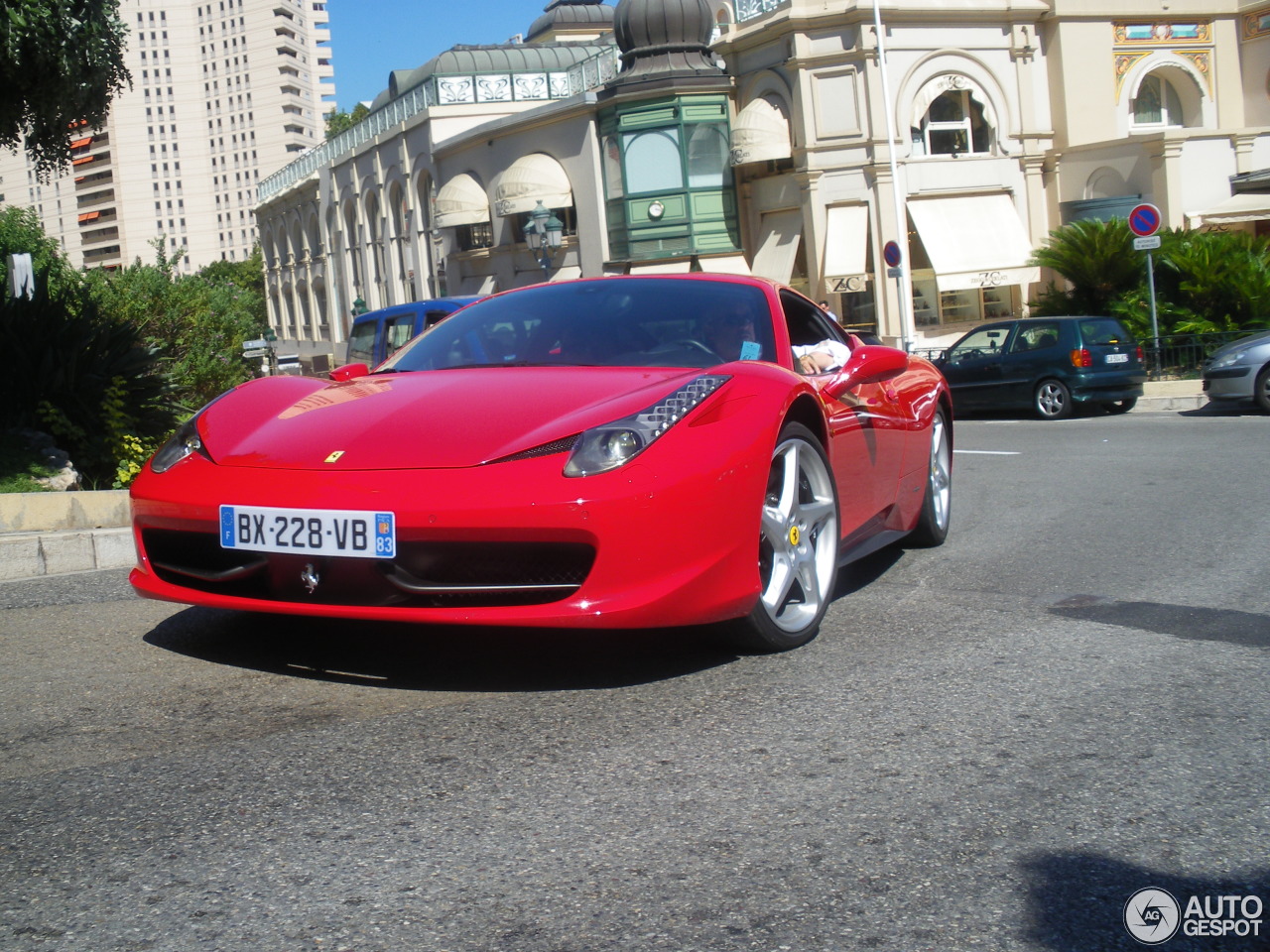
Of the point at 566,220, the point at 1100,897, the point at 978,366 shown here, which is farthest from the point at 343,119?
the point at 1100,897

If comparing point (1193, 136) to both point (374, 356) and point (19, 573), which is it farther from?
point (19, 573)

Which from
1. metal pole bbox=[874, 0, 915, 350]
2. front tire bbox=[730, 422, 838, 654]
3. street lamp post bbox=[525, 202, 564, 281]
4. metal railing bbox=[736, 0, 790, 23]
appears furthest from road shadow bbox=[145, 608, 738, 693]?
metal railing bbox=[736, 0, 790, 23]

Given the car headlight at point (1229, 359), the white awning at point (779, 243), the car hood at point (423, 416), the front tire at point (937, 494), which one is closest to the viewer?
the car hood at point (423, 416)

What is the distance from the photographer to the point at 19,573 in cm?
613

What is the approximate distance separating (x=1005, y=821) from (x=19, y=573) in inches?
195

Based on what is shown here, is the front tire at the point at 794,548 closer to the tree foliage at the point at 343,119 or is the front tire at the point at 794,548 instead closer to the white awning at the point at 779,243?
the white awning at the point at 779,243

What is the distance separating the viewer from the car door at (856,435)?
188 inches

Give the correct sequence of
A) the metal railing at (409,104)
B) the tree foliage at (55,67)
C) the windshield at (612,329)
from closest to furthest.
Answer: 1. the windshield at (612,329)
2. the tree foliage at (55,67)
3. the metal railing at (409,104)

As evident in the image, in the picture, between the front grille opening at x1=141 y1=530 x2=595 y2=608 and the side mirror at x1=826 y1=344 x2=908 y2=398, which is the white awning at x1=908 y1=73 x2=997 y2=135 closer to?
the side mirror at x1=826 y1=344 x2=908 y2=398

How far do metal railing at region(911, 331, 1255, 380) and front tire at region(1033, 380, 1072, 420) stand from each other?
2853 mm

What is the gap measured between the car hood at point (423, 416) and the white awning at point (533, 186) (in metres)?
31.6

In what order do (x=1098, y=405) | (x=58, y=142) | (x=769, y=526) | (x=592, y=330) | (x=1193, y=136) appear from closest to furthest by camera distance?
(x=769, y=526) < (x=592, y=330) < (x=58, y=142) < (x=1098, y=405) < (x=1193, y=136)

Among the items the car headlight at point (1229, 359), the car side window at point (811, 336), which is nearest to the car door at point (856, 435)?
the car side window at point (811, 336)

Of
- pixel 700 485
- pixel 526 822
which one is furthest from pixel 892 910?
pixel 700 485
